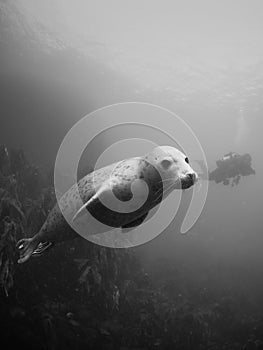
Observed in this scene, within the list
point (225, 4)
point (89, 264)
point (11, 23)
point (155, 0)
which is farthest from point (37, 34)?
point (89, 264)

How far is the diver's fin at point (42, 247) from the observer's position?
3376mm

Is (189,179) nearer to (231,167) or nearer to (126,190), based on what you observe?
(126,190)

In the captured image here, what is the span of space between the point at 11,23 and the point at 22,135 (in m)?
8.96

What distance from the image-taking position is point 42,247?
3.45 meters

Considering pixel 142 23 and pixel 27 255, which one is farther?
pixel 142 23

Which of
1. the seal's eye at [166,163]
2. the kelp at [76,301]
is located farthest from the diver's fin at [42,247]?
the kelp at [76,301]

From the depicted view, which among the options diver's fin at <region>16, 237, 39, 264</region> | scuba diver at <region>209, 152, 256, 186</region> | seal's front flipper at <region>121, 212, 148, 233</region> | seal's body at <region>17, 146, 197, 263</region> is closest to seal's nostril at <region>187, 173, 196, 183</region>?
seal's body at <region>17, 146, 197, 263</region>

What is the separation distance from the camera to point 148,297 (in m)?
10.7

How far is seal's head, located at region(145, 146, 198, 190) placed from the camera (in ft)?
7.82

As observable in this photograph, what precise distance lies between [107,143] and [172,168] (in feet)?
82.4

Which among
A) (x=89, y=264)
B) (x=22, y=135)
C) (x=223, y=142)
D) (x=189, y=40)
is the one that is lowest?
(x=223, y=142)

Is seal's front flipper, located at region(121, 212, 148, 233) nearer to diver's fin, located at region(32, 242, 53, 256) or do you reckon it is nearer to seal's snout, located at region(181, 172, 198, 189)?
seal's snout, located at region(181, 172, 198, 189)

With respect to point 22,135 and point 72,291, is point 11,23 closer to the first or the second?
point 22,135

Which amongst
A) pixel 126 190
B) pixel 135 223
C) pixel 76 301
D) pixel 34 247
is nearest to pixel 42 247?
pixel 34 247
